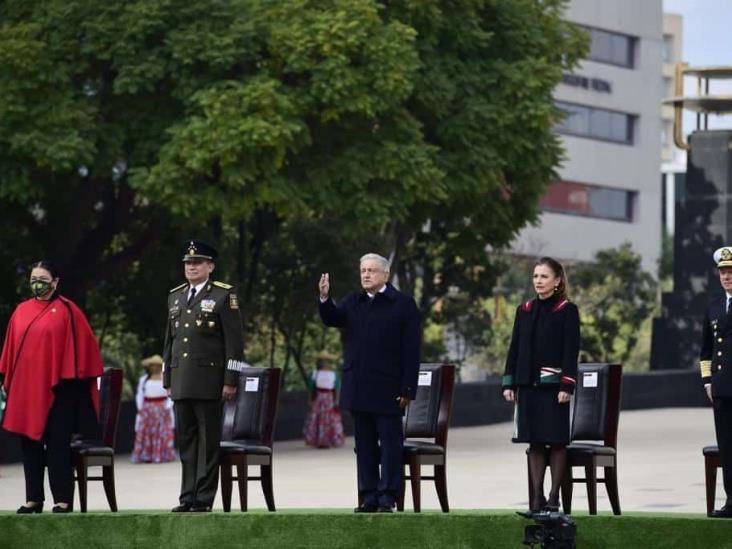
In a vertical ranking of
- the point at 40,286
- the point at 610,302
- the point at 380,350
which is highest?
the point at 610,302

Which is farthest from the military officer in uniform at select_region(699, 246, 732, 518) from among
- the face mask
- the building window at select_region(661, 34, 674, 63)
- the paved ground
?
the building window at select_region(661, 34, 674, 63)

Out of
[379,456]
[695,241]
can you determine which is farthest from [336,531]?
[695,241]

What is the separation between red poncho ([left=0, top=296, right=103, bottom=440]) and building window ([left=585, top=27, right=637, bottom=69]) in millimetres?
59999

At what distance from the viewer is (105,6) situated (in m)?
27.0

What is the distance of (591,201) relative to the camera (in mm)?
73938

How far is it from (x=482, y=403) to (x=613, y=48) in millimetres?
40423

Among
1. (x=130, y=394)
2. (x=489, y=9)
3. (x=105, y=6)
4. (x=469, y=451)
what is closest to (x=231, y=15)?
(x=105, y=6)

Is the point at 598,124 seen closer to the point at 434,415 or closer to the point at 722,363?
the point at 434,415

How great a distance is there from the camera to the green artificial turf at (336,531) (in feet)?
39.3

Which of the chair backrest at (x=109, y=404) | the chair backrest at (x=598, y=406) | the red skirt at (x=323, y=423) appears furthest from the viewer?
the red skirt at (x=323, y=423)

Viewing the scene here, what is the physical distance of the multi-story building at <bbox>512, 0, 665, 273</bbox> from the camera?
7225cm

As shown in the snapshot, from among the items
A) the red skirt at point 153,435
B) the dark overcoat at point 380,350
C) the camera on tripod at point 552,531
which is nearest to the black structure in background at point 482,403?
the red skirt at point 153,435

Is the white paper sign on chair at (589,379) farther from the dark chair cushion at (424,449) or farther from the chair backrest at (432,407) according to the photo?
the dark chair cushion at (424,449)

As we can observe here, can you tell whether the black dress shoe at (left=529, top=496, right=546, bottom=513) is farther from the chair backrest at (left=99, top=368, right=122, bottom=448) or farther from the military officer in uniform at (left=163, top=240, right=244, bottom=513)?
the chair backrest at (left=99, top=368, right=122, bottom=448)
